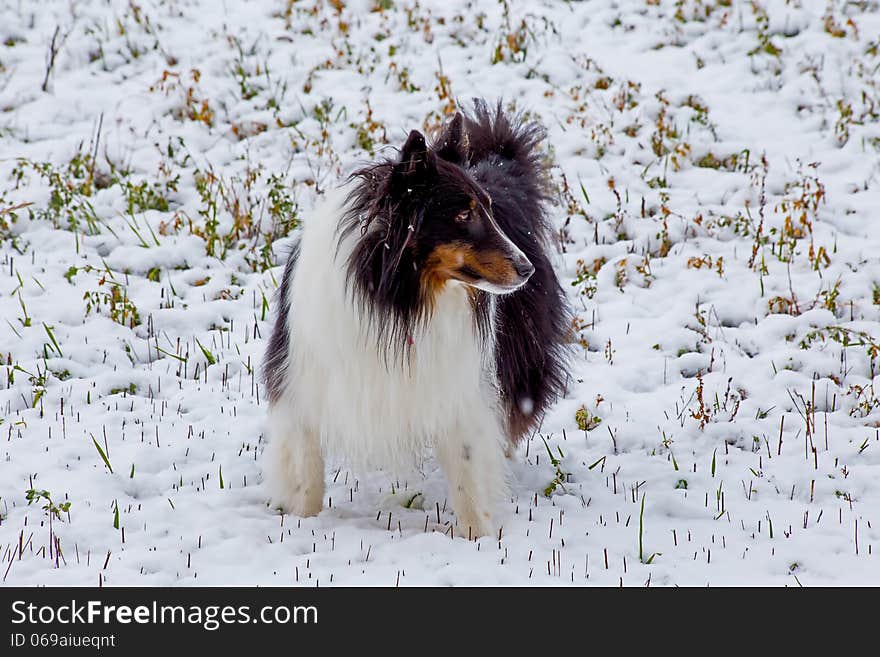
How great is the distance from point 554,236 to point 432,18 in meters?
6.83

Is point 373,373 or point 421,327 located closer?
point 421,327

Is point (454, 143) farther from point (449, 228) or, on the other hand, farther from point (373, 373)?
point (373, 373)

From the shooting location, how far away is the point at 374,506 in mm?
4828

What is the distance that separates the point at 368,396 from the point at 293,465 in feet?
2.21

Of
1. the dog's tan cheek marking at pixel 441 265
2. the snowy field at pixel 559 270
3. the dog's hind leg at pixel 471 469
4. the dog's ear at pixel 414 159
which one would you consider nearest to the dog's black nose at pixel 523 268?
the dog's tan cheek marking at pixel 441 265

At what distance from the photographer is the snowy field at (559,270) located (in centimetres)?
431

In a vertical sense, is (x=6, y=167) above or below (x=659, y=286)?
above

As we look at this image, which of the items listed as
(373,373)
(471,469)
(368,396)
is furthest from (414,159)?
(471,469)

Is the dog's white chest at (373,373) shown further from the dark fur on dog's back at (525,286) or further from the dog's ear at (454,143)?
the dog's ear at (454,143)

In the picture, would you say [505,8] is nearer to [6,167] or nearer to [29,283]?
[6,167]

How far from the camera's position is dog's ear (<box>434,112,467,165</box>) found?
4.23 metres

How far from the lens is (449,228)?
3.81 m
